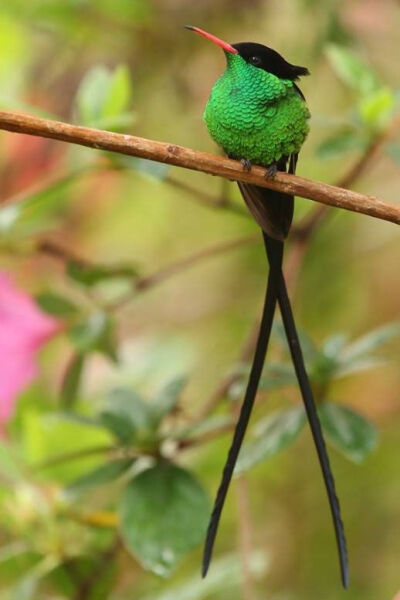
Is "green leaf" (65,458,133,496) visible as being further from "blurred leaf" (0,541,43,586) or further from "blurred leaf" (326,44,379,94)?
"blurred leaf" (326,44,379,94)

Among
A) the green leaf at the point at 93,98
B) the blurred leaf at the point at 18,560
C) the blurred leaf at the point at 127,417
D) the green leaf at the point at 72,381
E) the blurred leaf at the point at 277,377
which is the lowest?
the blurred leaf at the point at 18,560

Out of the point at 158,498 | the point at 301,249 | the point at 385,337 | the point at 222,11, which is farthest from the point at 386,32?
the point at 158,498

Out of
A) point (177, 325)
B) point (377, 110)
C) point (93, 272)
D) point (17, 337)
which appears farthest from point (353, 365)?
point (177, 325)

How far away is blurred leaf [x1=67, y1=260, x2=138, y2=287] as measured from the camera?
1.39 metres

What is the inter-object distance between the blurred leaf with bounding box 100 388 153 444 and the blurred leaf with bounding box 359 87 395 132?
0.41m

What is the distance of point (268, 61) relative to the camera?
3.16 feet

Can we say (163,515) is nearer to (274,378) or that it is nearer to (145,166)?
(274,378)

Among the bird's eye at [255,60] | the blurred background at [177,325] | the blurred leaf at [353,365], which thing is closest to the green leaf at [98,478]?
the blurred background at [177,325]

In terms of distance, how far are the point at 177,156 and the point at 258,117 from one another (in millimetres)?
208

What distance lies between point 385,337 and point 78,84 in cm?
102

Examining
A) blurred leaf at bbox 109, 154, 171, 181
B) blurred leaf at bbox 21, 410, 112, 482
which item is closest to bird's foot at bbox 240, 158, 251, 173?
blurred leaf at bbox 109, 154, 171, 181

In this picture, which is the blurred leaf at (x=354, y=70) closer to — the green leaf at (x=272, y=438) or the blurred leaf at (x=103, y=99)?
the blurred leaf at (x=103, y=99)

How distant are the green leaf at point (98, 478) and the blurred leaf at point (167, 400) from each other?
7 centimetres

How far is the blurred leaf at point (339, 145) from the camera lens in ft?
3.99
